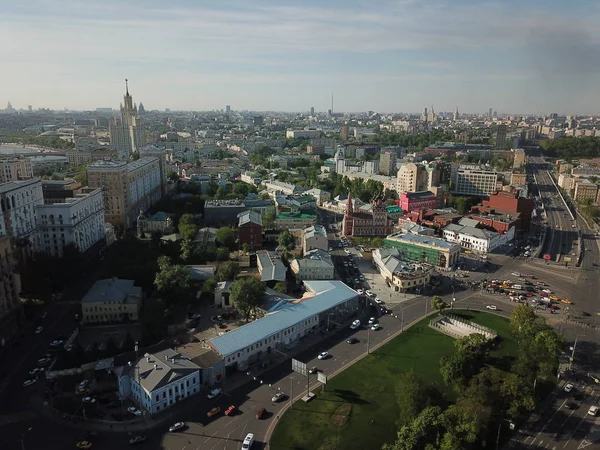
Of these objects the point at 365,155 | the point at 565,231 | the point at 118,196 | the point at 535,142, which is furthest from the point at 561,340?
the point at 535,142

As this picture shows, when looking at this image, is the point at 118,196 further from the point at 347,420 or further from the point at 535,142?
the point at 535,142

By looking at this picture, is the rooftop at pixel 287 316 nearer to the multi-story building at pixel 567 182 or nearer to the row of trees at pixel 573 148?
the multi-story building at pixel 567 182

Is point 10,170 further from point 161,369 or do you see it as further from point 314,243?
point 161,369

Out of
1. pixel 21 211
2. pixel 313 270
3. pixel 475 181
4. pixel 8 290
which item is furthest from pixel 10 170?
pixel 475 181

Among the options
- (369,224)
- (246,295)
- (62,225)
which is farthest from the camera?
(369,224)

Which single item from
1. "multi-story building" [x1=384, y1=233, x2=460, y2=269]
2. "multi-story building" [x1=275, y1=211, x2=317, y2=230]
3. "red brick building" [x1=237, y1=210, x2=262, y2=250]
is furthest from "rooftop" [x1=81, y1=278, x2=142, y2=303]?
"multi-story building" [x1=275, y1=211, x2=317, y2=230]

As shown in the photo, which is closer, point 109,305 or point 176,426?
point 176,426
